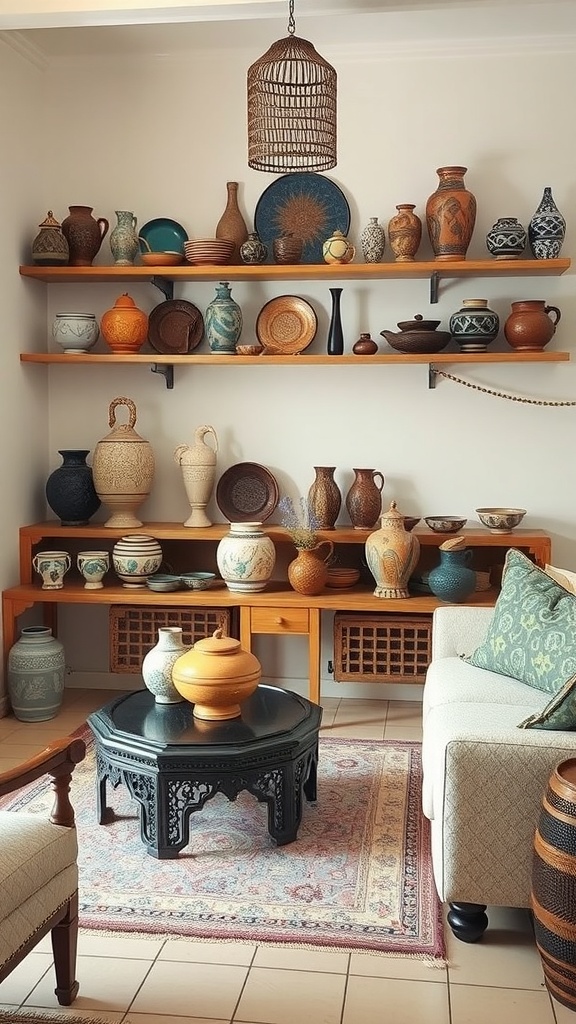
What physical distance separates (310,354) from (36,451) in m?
1.31

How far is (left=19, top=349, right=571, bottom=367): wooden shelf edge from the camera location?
4.29 metres

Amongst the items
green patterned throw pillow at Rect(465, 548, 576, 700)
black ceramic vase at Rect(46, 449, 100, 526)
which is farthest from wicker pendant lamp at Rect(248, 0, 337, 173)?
black ceramic vase at Rect(46, 449, 100, 526)

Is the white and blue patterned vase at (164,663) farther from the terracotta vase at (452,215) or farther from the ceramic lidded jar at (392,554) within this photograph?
the terracotta vase at (452,215)

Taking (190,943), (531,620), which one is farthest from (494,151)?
(190,943)

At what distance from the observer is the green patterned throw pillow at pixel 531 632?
293cm

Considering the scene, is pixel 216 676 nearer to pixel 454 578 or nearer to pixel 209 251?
pixel 454 578

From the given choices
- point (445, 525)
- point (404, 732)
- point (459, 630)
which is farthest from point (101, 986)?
point (445, 525)

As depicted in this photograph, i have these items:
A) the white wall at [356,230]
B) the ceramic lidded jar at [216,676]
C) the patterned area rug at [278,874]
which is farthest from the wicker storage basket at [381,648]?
the ceramic lidded jar at [216,676]

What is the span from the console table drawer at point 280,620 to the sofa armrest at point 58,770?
6.50 ft

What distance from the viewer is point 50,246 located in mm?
4500

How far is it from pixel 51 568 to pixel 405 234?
2.04 metres

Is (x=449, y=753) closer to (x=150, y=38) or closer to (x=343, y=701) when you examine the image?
(x=343, y=701)

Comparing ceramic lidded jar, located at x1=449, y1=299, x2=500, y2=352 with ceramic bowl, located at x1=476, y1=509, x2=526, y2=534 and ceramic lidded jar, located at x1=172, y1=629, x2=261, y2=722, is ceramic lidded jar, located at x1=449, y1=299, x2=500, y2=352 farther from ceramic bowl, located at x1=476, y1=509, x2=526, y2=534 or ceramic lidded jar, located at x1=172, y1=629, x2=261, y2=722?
ceramic lidded jar, located at x1=172, y1=629, x2=261, y2=722

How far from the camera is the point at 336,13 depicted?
3.65 metres
